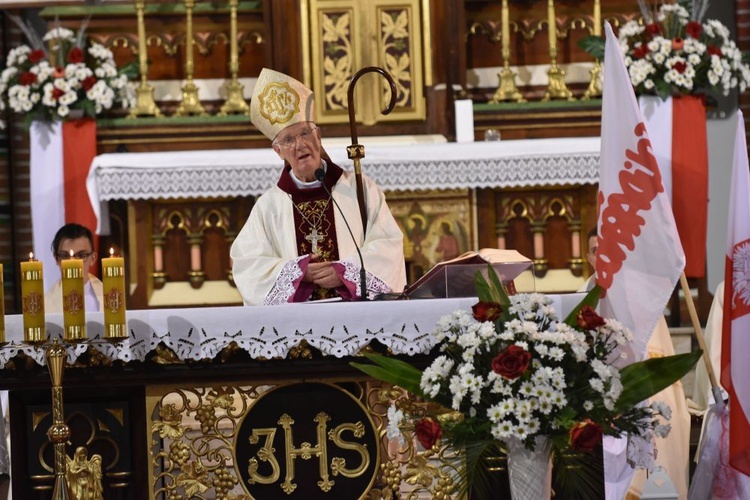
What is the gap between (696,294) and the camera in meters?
8.34

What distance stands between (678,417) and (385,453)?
6.76 ft

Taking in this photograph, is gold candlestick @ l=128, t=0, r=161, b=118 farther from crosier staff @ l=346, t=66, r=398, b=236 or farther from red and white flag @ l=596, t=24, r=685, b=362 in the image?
red and white flag @ l=596, t=24, r=685, b=362

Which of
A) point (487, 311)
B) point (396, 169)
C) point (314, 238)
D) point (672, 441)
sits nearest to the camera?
point (487, 311)

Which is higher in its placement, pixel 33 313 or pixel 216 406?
pixel 33 313

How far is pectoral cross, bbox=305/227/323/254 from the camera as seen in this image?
5.77 m

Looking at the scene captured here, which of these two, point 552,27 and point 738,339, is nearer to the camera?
point 738,339

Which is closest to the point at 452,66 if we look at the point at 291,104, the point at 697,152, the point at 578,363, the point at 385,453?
the point at 697,152

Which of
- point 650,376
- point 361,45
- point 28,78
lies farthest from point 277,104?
point 28,78

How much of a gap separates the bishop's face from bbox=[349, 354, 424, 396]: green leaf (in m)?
1.64

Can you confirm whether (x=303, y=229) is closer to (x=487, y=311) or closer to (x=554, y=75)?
(x=487, y=311)

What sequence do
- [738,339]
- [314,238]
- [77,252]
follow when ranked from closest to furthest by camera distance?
[738,339], [314,238], [77,252]

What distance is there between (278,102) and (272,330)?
4.95 ft

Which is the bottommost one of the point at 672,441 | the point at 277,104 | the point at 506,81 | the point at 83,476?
the point at 672,441

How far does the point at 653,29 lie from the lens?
8.12 metres
